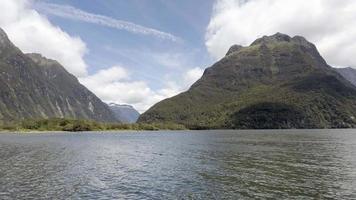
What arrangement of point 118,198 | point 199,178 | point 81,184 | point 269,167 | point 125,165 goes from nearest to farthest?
1. point 118,198
2. point 81,184
3. point 199,178
4. point 269,167
5. point 125,165

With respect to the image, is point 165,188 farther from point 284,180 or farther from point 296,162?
point 296,162

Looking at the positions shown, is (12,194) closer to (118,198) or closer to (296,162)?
(118,198)

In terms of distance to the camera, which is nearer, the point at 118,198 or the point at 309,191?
the point at 118,198

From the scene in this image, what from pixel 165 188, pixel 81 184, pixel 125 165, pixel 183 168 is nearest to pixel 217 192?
pixel 165 188

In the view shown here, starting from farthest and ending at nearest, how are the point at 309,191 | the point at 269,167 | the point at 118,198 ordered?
1. the point at 269,167
2. the point at 309,191
3. the point at 118,198

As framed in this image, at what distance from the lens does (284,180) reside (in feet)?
194

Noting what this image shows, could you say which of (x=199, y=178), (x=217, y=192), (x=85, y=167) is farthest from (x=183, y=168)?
(x=217, y=192)

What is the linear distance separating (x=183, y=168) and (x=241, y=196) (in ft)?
95.2

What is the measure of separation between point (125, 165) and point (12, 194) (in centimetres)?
3463

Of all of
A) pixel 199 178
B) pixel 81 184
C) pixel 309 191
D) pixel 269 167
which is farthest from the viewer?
pixel 269 167

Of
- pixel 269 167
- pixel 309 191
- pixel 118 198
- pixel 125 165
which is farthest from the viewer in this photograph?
pixel 125 165

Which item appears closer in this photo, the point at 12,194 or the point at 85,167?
the point at 12,194

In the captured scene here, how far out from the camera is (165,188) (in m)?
53.7

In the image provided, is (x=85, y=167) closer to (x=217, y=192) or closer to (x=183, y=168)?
(x=183, y=168)
